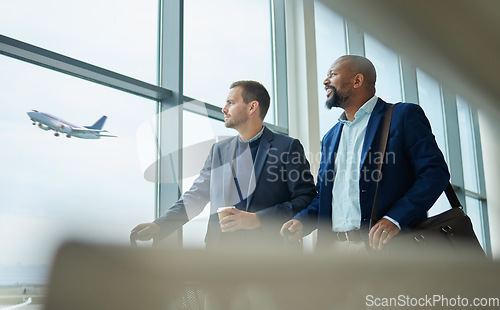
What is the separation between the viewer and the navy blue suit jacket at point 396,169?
1148mm

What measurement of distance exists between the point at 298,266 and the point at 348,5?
0.32 ft

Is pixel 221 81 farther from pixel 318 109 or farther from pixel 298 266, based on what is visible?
pixel 298 266

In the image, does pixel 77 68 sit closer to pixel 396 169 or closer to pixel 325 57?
pixel 396 169

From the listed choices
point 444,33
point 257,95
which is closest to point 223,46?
point 257,95

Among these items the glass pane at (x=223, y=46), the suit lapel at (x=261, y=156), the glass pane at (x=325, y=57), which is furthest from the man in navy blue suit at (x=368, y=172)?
the glass pane at (x=325, y=57)

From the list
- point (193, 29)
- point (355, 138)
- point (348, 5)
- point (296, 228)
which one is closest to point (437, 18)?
point (348, 5)

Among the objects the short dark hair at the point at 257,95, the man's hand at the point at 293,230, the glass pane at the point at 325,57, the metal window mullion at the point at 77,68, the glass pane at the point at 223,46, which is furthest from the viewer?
the glass pane at the point at 325,57

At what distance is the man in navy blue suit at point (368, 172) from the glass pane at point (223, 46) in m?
2.16

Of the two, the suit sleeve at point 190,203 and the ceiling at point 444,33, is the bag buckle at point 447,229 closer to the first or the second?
the ceiling at point 444,33

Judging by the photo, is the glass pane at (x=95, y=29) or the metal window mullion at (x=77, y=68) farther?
the glass pane at (x=95, y=29)

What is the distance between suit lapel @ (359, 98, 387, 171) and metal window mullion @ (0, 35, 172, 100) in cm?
190

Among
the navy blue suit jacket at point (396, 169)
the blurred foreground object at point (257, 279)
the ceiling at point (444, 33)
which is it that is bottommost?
the blurred foreground object at point (257, 279)

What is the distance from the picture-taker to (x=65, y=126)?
2.68m

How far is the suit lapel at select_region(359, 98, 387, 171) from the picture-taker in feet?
Answer: 4.13
